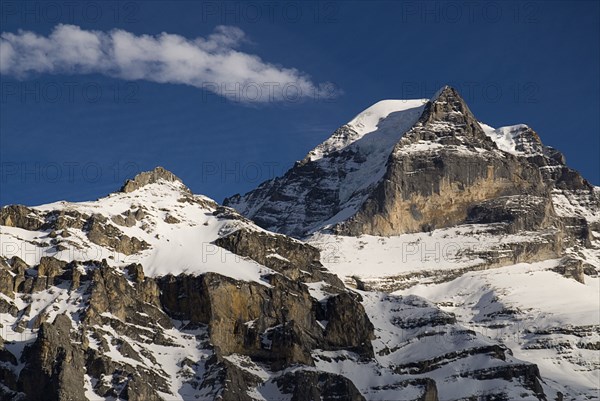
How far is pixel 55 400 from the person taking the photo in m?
198
